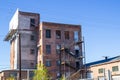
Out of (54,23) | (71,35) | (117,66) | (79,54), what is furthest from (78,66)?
(117,66)

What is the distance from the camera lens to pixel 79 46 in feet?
214

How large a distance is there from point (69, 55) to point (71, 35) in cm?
512

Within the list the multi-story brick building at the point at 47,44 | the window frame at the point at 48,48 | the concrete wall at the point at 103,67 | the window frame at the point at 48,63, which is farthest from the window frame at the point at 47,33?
the concrete wall at the point at 103,67

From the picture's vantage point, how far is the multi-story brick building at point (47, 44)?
61.4 meters

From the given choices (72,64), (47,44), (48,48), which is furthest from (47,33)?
(72,64)

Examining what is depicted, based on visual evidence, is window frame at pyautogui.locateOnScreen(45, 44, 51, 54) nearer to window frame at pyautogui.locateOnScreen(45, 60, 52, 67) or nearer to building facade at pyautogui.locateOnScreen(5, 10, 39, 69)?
window frame at pyautogui.locateOnScreen(45, 60, 52, 67)

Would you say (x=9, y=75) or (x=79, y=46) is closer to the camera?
(x=9, y=75)

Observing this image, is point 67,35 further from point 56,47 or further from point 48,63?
point 48,63

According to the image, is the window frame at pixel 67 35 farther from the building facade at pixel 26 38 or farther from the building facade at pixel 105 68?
the building facade at pixel 105 68

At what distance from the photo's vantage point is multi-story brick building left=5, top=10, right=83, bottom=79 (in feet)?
201

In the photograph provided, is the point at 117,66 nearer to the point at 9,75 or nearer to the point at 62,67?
the point at 62,67

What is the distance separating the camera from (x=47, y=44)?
61.8 m

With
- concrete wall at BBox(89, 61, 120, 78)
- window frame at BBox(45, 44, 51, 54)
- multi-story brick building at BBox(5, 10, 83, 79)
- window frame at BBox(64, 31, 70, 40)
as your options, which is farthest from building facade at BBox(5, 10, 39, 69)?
concrete wall at BBox(89, 61, 120, 78)

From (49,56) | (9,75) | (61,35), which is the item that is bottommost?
(9,75)
